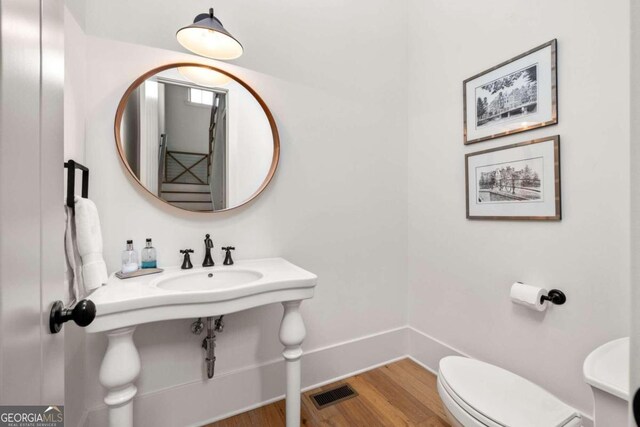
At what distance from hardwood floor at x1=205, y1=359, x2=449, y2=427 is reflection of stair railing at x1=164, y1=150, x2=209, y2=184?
50.7 inches

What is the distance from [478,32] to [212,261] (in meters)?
2.02

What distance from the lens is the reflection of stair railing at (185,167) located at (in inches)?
58.9

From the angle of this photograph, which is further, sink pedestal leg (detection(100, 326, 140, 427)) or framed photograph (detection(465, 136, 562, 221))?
framed photograph (detection(465, 136, 562, 221))

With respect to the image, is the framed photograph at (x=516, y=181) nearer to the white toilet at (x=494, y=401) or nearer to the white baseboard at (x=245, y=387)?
the white toilet at (x=494, y=401)

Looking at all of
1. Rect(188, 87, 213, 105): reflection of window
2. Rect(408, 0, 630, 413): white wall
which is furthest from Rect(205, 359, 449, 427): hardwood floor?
Rect(188, 87, 213, 105): reflection of window

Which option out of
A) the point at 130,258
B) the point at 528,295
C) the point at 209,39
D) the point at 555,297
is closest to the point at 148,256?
the point at 130,258

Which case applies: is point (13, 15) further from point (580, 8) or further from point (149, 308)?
point (580, 8)

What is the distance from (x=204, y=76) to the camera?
1553 millimetres

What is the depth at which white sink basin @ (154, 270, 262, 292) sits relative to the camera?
135cm

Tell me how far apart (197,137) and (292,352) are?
121cm

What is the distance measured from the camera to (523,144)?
1493mm

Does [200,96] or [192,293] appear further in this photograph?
[200,96]

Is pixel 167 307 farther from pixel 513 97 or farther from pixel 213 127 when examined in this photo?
pixel 513 97

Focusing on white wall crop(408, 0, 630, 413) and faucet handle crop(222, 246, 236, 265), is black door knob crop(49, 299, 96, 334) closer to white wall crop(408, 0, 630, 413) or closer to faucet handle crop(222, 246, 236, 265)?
faucet handle crop(222, 246, 236, 265)
